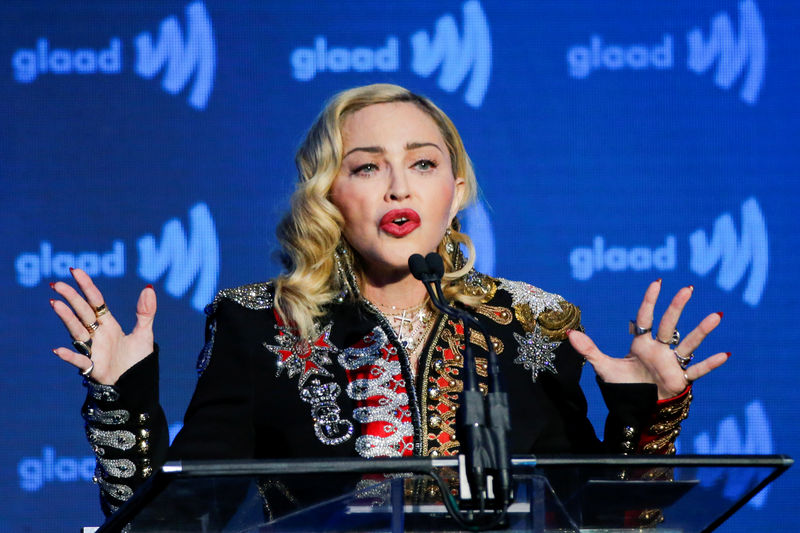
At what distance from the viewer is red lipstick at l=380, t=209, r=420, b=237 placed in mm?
2352

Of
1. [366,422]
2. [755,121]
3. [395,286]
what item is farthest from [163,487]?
[755,121]

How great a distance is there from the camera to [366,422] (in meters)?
2.26

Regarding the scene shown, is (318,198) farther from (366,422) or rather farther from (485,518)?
(485,518)

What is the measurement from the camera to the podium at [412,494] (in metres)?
1.37

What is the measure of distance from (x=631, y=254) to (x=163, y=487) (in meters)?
2.41

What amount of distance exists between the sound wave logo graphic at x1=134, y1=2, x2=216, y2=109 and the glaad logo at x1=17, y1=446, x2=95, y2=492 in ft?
4.08

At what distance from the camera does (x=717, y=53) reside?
3.51 m

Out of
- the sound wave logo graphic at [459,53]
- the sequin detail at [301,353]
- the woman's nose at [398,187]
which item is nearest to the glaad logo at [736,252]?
the sound wave logo graphic at [459,53]

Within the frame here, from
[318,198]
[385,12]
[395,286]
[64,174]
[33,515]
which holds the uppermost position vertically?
[385,12]

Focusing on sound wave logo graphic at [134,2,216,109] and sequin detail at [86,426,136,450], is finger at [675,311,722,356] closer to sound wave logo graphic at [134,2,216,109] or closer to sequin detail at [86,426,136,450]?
sequin detail at [86,426,136,450]

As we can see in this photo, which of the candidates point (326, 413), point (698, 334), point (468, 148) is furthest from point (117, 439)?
point (468, 148)

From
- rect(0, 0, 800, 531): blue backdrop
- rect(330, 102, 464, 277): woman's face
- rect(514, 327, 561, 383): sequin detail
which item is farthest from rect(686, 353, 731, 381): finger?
rect(0, 0, 800, 531): blue backdrop

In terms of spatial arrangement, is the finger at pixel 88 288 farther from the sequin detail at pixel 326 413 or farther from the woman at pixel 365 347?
the sequin detail at pixel 326 413

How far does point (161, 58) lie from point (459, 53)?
100cm
